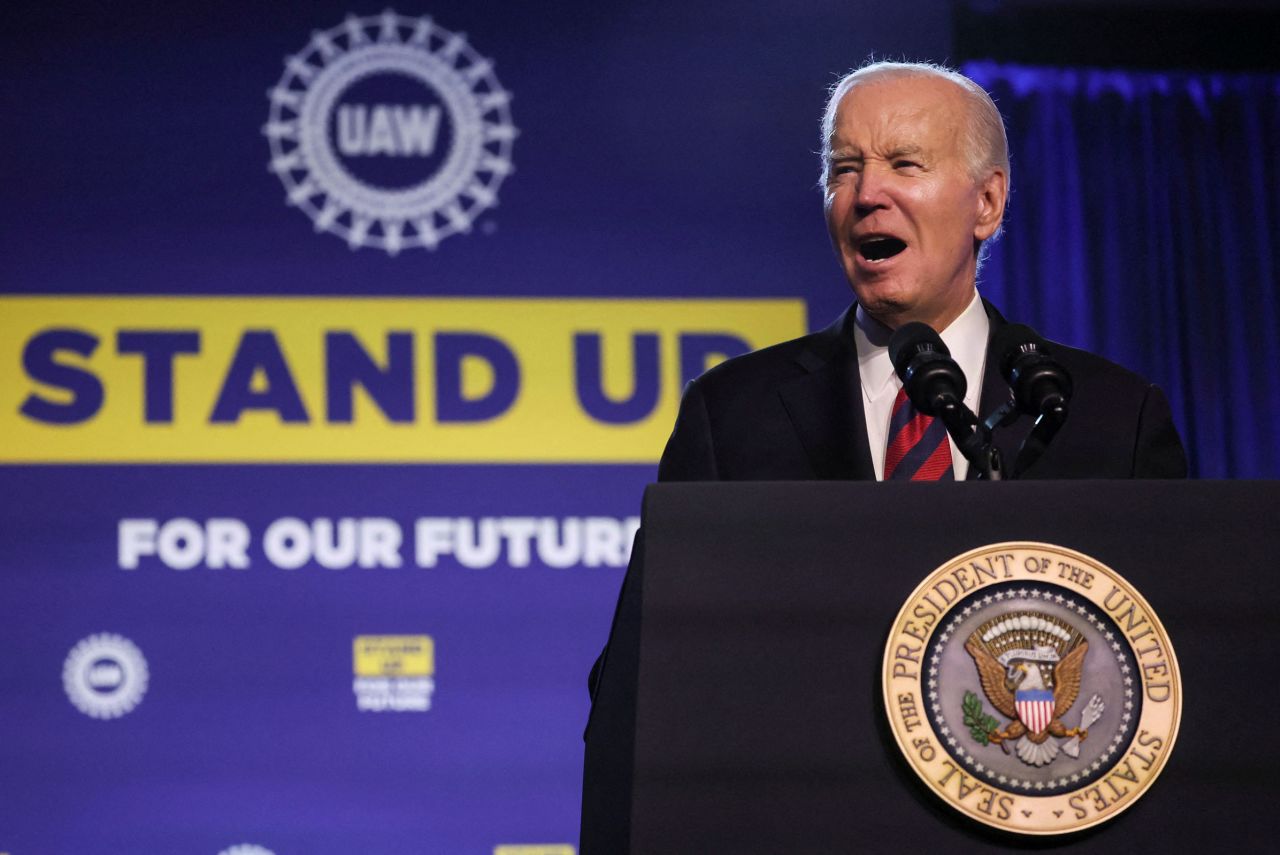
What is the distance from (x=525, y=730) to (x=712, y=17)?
78.6 inches

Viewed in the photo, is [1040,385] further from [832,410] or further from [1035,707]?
[832,410]

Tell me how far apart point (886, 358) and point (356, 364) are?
2.33 metres

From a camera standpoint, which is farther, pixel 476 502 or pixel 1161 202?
pixel 1161 202

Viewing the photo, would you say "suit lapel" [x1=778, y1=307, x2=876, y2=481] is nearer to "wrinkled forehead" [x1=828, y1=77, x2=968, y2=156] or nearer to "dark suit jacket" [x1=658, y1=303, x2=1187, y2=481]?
"dark suit jacket" [x1=658, y1=303, x2=1187, y2=481]

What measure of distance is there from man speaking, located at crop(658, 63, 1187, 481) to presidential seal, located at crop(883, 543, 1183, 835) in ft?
1.77

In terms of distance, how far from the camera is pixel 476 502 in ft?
→ 12.1

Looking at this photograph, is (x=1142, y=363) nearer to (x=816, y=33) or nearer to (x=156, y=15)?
(x=816, y=33)

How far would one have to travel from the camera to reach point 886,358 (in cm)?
164

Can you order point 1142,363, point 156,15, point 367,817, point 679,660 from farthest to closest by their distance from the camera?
point 1142,363 < point 156,15 < point 367,817 < point 679,660

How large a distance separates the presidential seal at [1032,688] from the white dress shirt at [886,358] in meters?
0.62

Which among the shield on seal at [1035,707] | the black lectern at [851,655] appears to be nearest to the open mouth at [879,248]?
the black lectern at [851,655]

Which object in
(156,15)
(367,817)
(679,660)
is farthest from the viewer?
(156,15)

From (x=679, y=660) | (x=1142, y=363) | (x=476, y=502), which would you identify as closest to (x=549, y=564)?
(x=476, y=502)

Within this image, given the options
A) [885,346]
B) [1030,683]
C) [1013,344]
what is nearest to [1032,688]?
[1030,683]
